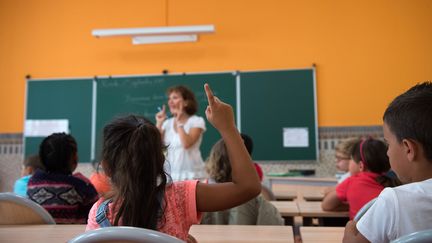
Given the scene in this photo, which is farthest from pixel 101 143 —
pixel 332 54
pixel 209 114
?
pixel 332 54

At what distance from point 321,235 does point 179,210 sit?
1.73 ft

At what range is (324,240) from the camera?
121cm

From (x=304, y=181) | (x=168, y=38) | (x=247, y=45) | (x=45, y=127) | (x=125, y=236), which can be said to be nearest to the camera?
(x=125, y=236)

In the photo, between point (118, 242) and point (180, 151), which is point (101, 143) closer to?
point (118, 242)

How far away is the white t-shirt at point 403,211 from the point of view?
861 millimetres

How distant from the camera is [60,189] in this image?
1.75 metres

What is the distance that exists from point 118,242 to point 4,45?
18.9ft

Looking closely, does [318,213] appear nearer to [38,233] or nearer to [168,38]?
[38,233]

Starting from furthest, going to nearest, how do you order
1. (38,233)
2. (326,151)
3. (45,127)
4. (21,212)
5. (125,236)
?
(45,127) → (326,151) → (21,212) → (38,233) → (125,236)

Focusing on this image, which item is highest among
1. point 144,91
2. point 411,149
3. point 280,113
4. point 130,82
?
point 130,82

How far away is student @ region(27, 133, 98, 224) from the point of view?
1.74 m

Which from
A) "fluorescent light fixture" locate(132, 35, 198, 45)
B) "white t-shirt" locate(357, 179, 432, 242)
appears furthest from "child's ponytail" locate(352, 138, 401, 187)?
"fluorescent light fixture" locate(132, 35, 198, 45)

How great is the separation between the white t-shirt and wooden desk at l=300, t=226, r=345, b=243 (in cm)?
34

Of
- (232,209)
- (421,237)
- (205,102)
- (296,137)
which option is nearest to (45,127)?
(205,102)
